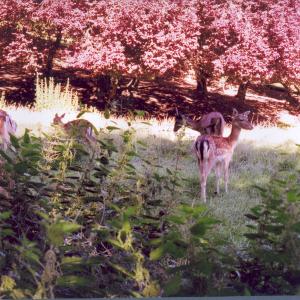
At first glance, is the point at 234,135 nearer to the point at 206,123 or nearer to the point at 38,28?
the point at 206,123

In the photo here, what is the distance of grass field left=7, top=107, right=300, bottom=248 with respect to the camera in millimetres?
3441

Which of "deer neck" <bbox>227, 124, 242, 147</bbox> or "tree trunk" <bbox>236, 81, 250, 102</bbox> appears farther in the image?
"deer neck" <bbox>227, 124, 242, 147</bbox>

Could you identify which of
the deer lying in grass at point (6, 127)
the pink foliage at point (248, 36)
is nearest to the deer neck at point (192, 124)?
the pink foliage at point (248, 36)

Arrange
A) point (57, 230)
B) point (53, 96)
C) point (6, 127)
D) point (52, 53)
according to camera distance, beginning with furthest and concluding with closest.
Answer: point (53, 96) → point (52, 53) → point (6, 127) → point (57, 230)

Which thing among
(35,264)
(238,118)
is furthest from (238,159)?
(35,264)

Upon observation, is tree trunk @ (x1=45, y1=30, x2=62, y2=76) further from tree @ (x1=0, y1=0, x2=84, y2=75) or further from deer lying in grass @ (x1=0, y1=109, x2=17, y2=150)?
deer lying in grass @ (x1=0, y1=109, x2=17, y2=150)

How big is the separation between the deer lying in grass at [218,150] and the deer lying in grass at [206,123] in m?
0.06

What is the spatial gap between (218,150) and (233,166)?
5.5 inches

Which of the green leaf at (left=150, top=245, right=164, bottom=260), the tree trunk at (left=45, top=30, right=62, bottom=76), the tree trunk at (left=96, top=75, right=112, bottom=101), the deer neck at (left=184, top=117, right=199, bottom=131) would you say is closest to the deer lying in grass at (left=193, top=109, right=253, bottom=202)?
the deer neck at (left=184, top=117, right=199, bottom=131)

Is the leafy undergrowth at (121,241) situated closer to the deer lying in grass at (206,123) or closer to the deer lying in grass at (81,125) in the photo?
the deer lying in grass at (81,125)

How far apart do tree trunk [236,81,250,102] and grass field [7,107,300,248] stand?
0.69 feet

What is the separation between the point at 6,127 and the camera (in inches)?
134

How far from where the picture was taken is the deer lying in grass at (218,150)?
369 centimetres

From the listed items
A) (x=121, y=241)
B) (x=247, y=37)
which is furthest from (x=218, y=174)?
(x=121, y=241)
